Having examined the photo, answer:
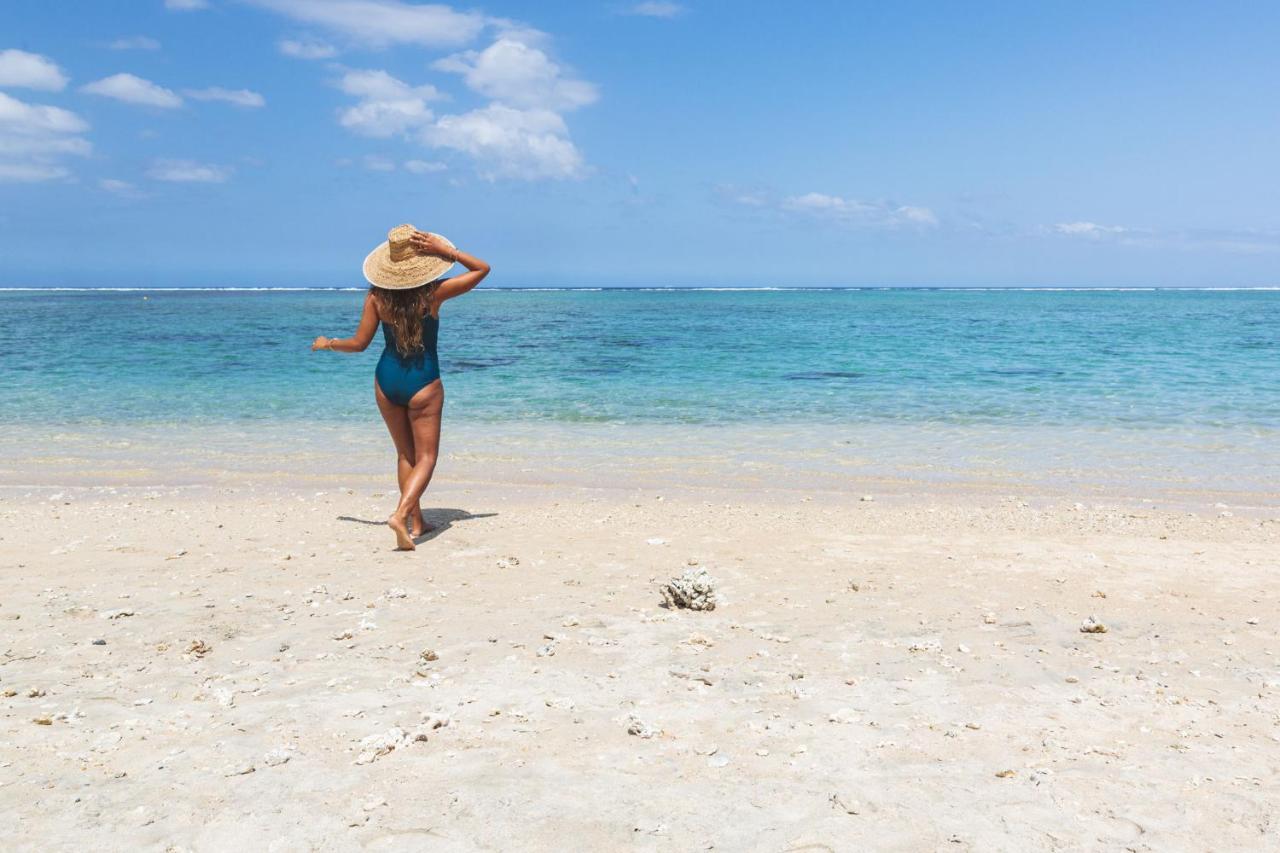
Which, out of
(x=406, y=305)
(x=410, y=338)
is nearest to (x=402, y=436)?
(x=410, y=338)

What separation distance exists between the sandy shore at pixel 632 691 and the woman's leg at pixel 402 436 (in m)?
0.29

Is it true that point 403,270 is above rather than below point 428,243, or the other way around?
below

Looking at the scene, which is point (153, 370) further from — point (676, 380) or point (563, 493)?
point (563, 493)

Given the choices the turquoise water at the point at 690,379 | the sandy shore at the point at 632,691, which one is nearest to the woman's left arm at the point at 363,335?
the sandy shore at the point at 632,691

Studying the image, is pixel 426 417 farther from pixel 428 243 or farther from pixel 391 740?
pixel 391 740

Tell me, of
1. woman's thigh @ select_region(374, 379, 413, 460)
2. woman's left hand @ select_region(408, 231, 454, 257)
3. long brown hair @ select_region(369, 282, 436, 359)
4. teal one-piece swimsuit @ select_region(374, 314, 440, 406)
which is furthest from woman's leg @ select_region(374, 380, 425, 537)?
woman's left hand @ select_region(408, 231, 454, 257)

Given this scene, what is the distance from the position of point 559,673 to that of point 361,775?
1.21m

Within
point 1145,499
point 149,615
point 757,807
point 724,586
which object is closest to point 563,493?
point 724,586

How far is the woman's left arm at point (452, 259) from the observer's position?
6520 millimetres

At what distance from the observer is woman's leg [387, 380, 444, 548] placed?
22.8 ft

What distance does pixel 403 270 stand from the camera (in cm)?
648

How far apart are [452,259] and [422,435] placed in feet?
4.56

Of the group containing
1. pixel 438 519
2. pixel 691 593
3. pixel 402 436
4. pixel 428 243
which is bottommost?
pixel 438 519

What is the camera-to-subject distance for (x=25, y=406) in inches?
627
